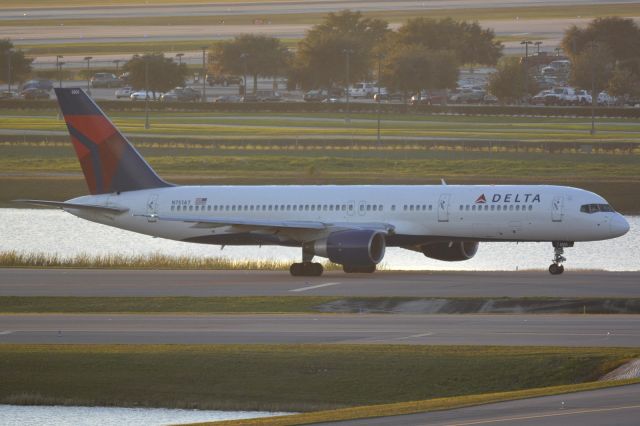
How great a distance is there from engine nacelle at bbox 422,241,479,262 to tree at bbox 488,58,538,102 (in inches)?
5069

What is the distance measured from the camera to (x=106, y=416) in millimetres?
32031

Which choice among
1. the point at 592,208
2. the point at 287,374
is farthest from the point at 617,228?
the point at 287,374

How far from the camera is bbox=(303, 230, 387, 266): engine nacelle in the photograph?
55.5 meters

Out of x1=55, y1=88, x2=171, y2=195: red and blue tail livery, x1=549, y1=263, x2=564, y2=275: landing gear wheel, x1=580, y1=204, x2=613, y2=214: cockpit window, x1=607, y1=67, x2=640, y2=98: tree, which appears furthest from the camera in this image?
x1=607, y1=67, x2=640, y2=98: tree

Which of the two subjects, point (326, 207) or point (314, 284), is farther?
point (326, 207)

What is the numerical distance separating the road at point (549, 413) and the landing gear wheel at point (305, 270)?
29193 millimetres

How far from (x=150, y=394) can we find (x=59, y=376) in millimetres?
2760

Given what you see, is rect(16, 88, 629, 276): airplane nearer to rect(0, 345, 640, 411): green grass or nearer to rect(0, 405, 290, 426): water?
rect(0, 345, 640, 411): green grass

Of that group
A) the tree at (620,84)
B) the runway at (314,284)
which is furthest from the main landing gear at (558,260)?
the tree at (620,84)

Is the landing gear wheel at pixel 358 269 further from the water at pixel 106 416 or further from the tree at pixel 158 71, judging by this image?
the tree at pixel 158 71

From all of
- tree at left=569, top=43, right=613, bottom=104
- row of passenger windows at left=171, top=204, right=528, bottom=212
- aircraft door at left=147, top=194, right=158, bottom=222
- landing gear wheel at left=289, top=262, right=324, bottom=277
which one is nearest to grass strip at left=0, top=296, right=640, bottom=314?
landing gear wheel at left=289, top=262, right=324, bottom=277

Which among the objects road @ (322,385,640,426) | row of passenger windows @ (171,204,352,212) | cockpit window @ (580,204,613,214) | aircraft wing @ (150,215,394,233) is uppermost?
road @ (322,385,640,426)

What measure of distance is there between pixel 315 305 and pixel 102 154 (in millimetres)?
19196

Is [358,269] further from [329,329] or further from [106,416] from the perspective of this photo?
[106,416]
